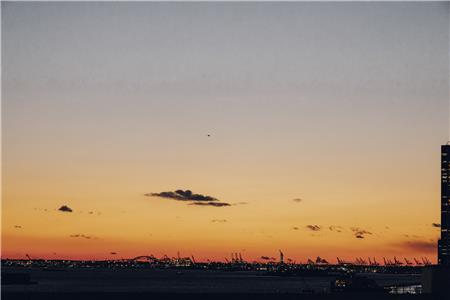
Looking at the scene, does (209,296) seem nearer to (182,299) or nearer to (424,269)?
(182,299)

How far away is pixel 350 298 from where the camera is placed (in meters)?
39.4

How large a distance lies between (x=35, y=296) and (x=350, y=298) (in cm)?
1419

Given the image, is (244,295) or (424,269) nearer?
(244,295)

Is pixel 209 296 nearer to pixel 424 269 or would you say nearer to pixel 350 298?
pixel 350 298

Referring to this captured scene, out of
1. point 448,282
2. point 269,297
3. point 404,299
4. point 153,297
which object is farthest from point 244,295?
point 448,282

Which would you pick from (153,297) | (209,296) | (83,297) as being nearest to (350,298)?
(209,296)

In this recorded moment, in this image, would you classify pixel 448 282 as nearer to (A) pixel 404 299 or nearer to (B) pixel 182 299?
(A) pixel 404 299

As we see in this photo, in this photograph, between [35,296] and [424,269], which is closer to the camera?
[35,296]

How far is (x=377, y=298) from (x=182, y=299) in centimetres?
870

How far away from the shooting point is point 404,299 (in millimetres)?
39094

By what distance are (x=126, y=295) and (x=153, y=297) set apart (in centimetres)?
123

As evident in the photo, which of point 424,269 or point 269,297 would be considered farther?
point 424,269

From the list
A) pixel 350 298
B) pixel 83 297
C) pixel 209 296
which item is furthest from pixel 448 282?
pixel 83 297

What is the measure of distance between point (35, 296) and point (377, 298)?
50.4ft
